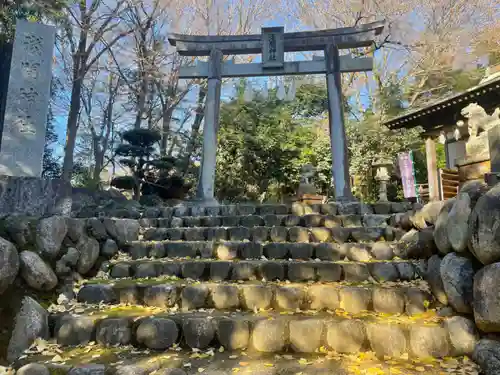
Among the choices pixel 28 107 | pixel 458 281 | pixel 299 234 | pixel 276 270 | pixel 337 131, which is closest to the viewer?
pixel 458 281

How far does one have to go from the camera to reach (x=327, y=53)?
906 cm

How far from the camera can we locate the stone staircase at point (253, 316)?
2.33 m

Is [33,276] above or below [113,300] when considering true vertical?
above

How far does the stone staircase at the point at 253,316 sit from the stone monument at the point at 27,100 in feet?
5.48

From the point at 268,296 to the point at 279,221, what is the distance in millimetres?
2232

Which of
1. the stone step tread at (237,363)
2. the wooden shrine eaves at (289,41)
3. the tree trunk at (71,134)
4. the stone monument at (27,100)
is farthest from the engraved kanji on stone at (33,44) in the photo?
the tree trunk at (71,134)

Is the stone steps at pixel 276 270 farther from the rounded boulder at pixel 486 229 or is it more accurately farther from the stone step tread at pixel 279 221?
the stone step tread at pixel 279 221

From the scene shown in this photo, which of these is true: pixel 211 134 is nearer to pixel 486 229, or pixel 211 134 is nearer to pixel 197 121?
pixel 486 229

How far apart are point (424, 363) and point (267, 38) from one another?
335 inches

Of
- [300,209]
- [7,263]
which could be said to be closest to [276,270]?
[7,263]

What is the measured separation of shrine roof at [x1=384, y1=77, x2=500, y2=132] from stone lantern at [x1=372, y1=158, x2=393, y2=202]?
4.31ft

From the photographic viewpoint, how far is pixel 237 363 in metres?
2.32

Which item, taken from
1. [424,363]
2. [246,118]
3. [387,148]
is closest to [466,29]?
[387,148]

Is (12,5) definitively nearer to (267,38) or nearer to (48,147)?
(48,147)
